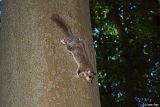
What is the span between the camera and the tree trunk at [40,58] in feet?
3.70


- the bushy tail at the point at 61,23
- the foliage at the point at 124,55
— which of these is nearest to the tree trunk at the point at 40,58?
the bushy tail at the point at 61,23

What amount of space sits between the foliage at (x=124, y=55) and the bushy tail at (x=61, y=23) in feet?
15.3

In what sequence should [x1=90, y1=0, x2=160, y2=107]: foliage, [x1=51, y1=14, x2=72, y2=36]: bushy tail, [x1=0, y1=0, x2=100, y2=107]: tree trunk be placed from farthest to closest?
[x1=90, y1=0, x2=160, y2=107]: foliage → [x1=51, y1=14, x2=72, y2=36]: bushy tail → [x1=0, y1=0, x2=100, y2=107]: tree trunk

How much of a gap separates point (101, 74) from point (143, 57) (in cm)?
92

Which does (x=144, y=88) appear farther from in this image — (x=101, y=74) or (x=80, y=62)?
(x=80, y=62)

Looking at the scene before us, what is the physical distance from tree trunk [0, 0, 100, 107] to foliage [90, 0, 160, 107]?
461 centimetres

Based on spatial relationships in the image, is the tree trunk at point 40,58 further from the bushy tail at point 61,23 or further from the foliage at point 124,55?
the foliage at point 124,55

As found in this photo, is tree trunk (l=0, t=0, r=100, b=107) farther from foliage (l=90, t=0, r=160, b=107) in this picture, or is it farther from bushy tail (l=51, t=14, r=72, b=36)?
foliage (l=90, t=0, r=160, b=107)

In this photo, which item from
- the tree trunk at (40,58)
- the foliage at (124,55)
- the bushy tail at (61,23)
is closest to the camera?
the tree trunk at (40,58)

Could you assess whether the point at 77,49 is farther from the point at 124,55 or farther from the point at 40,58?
the point at 124,55

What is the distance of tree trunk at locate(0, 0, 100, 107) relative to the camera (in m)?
1.13

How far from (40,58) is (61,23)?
0.17 metres

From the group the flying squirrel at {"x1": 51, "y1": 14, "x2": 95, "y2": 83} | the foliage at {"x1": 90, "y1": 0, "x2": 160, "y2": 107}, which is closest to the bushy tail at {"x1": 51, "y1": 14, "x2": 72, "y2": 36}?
the flying squirrel at {"x1": 51, "y1": 14, "x2": 95, "y2": 83}

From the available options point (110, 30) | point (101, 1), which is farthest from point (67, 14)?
point (110, 30)
